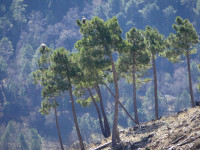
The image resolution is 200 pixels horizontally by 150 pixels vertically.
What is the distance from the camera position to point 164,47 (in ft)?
105

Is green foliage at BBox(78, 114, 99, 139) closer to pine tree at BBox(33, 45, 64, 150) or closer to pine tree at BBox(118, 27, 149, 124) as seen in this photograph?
pine tree at BBox(118, 27, 149, 124)

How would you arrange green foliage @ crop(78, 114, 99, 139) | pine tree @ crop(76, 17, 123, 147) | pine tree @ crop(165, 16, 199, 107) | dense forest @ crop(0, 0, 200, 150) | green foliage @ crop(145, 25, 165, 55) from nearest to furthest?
pine tree @ crop(76, 17, 123, 147) < dense forest @ crop(0, 0, 200, 150) < pine tree @ crop(165, 16, 199, 107) < green foliage @ crop(145, 25, 165, 55) < green foliage @ crop(78, 114, 99, 139)

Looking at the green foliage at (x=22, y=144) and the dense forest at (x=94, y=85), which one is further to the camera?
the green foliage at (x=22, y=144)

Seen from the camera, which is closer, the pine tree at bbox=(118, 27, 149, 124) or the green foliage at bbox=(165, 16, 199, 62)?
the pine tree at bbox=(118, 27, 149, 124)

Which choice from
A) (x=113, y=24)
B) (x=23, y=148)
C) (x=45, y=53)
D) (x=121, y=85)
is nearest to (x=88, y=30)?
(x=113, y=24)

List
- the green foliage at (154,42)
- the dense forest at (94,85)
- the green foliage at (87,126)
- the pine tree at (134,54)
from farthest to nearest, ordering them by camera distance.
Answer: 1. the green foliage at (87,126)
2. the green foliage at (154,42)
3. the pine tree at (134,54)
4. the dense forest at (94,85)

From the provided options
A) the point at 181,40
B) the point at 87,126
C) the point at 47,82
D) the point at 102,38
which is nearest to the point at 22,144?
the point at 87,126

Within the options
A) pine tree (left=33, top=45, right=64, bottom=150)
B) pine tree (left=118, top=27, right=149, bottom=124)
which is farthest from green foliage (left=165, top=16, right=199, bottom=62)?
pine tree (left=33, top=45, right=64, bottom=150)

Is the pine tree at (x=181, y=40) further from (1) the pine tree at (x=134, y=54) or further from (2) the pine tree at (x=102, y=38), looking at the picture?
(2) the pine tree at (x=102, y=38)

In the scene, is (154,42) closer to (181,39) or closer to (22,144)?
(181,39)

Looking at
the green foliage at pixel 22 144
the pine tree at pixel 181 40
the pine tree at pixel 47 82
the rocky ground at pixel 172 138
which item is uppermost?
the pine tree at pixel 181 40

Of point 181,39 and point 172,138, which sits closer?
point 172,138

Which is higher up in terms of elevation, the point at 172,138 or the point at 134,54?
the point at 134,54

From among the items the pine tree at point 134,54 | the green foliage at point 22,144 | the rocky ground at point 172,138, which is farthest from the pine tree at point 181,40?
the green foliage at point 22,144
